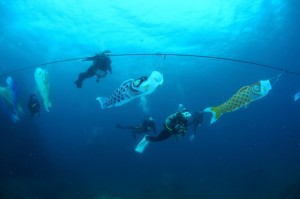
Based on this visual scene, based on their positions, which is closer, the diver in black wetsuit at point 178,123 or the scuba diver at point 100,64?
the diver in black wetsuit at point 178,123

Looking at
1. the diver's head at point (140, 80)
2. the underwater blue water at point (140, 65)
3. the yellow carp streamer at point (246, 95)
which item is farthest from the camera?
the underwater blue water at point (140, 65)

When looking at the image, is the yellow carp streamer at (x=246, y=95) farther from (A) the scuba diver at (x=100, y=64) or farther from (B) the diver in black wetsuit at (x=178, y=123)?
(A) the scuba diver at (x=100, y=64)

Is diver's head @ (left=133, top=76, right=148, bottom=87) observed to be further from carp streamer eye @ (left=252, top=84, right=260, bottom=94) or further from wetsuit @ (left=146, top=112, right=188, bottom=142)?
carp streamer eye @ (left=252, top=84, right=260, bottom=94)

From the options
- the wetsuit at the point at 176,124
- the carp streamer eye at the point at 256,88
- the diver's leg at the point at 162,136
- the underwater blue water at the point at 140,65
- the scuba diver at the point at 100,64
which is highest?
the underwater blue water at the point at 140,65

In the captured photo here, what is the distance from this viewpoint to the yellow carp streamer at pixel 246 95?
301 inches

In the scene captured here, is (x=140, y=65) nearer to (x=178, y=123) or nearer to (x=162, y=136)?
(x=162, y=136)

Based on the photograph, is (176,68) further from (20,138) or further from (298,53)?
(20,138)

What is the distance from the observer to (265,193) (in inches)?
925

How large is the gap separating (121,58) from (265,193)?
22.2 metres

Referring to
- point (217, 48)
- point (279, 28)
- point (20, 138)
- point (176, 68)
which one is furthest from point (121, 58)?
point (279, 28)

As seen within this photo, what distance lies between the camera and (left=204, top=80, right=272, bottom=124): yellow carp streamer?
7.66 m

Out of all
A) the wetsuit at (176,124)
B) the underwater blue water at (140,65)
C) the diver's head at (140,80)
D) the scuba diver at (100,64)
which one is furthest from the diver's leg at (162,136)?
the scuba diver at (100,64)

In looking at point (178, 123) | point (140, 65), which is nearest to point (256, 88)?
point (178, 123)

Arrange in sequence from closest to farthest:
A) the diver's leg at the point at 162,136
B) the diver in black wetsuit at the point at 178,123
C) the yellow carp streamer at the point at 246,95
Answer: the diver in black wetsuit at the point at 178,123, the yellow carp streamer at the point at 246,95, the diver's leg at the point at 162,136
